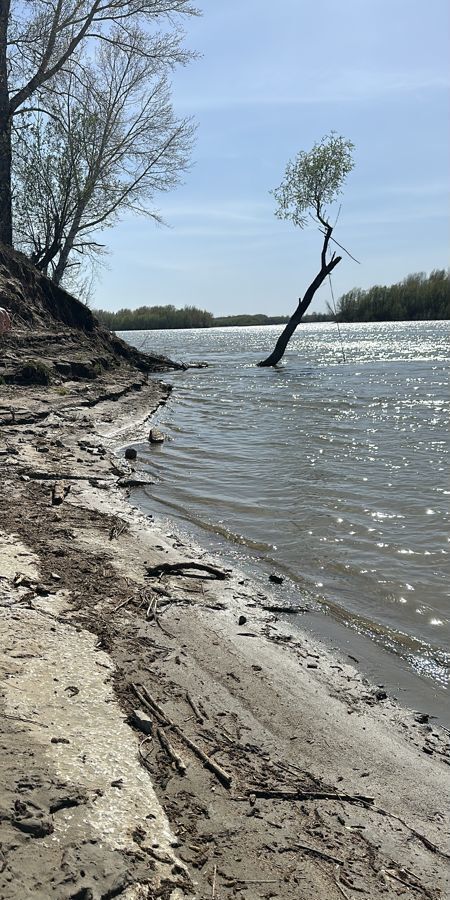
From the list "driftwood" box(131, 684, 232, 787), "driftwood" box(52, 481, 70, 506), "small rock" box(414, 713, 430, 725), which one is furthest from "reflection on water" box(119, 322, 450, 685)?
"driftwood" box(131, 684, 232, 787)

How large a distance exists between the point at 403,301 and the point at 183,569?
66698mm

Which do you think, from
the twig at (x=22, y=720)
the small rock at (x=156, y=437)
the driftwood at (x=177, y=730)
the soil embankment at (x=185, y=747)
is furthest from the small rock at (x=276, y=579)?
the small rock at (x=156, y=437)

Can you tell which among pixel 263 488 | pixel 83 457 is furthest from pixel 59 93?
pixel 263 488

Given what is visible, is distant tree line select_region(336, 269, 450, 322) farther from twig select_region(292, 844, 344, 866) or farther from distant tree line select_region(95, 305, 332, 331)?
twig select_region(292, 844, 344, 866)

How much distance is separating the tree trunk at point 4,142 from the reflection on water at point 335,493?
295 inches

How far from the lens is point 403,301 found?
66188 mm

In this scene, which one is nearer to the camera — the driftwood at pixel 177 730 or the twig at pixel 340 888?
the twig at pixel 340 888

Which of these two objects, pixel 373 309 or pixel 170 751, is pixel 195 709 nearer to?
pixel 170 751

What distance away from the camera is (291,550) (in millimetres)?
5809

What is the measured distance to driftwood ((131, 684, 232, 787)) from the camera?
2459 millimetres

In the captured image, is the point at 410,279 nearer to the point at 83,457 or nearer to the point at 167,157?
the point at 167,157

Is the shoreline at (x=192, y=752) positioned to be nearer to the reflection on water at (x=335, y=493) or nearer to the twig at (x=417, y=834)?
the twig at (x=417, y=834)

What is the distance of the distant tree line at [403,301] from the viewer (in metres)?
63.8

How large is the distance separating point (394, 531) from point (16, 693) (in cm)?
458
